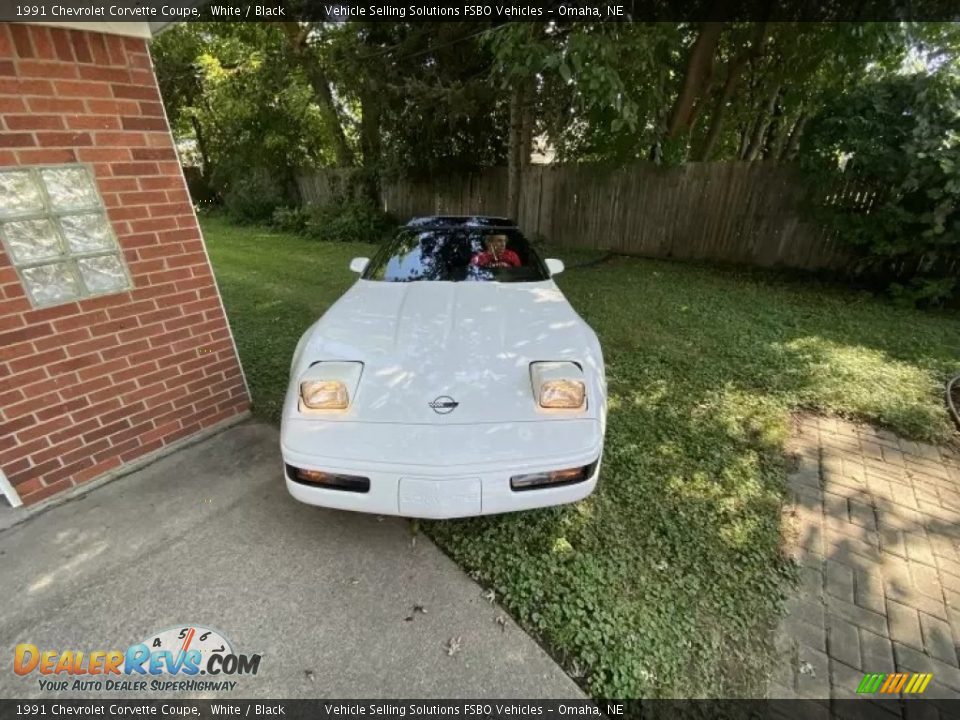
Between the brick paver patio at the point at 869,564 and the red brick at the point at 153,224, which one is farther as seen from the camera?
the red brick at the point at 153,224

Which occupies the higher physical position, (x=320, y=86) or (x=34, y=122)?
(x=320, y=86)

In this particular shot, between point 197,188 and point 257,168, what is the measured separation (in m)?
6.12

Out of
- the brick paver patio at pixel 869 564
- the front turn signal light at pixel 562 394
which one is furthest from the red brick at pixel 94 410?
the brick paver patio at pixel 869 564

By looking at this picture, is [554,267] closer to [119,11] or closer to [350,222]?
[119,11]

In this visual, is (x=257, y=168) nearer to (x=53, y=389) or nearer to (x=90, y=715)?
(x=53, y=389)

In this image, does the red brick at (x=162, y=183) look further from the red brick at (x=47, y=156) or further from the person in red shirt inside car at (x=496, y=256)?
the person in red shirt inside car at (x=496, y=256)

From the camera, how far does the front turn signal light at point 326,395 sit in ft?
6.52

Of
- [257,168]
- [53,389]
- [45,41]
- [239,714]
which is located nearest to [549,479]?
[239,714]

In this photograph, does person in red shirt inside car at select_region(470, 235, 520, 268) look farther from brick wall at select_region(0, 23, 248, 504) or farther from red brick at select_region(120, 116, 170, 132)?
red brick at select_region(120, 116, 170, 132)

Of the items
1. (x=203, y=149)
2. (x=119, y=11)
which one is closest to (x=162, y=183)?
(x=119, y=11)

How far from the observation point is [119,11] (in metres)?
2.11

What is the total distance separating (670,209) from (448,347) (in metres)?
7.73

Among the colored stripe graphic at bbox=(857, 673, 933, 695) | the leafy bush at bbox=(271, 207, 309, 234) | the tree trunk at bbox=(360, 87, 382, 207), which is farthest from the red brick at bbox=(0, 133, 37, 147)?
the leafy bush at bbox=(271, 207, 309, 234)

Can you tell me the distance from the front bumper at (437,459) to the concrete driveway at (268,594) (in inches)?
15.7
